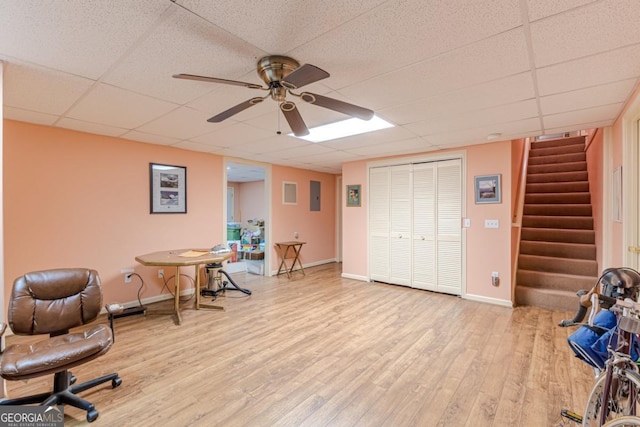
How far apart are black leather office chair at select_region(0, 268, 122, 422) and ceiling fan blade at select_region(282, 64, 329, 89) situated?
81.1 inches

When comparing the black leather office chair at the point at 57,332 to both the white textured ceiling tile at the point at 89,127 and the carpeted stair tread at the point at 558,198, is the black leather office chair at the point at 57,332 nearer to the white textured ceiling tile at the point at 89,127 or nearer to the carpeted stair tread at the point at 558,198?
the white textured ceiling tile at the point at 89,127

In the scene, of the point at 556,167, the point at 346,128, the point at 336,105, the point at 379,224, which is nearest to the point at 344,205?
the point at 379,224

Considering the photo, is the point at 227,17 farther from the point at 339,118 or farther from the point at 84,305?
the point at 84,305

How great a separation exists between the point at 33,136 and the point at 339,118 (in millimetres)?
3374

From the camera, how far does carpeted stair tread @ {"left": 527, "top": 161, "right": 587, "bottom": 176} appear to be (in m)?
5.38

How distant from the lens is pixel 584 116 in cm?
289

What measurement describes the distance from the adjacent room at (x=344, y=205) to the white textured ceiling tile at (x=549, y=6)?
1cm

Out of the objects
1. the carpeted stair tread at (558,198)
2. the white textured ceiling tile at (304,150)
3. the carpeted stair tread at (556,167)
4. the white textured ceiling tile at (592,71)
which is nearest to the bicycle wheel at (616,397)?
the white textured ceiling tile at (592,71)

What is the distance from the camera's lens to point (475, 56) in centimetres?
179

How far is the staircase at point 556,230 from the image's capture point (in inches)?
158

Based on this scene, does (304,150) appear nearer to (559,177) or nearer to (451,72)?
(451,72)

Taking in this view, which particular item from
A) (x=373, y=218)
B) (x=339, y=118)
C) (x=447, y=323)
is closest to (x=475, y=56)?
(x=339, y=118)

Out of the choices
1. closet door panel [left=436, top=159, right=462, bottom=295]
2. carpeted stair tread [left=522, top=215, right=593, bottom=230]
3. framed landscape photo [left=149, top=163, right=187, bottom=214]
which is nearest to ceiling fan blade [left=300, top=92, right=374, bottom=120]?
closet door panel [left=436, top=159, right=462, bottom=295]

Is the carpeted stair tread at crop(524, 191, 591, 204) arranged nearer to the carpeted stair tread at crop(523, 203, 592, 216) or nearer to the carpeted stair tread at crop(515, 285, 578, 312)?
the carpeted stair tread at crop(523, 203, 592, 216)
